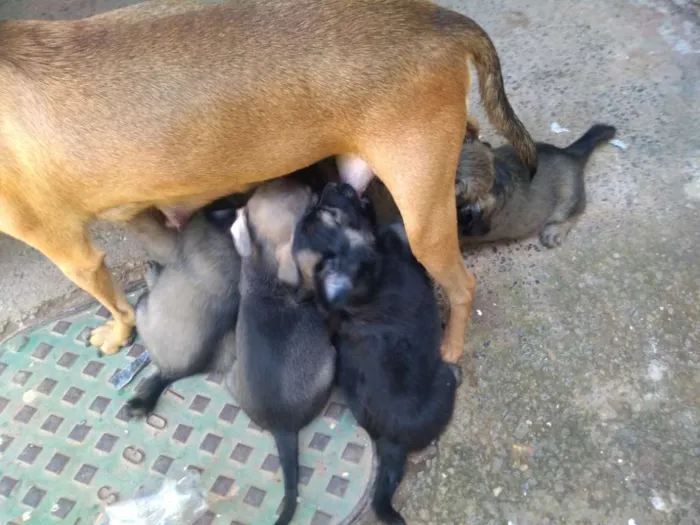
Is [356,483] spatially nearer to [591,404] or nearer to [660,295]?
[591,404]

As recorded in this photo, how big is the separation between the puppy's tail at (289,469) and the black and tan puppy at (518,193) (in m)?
1.14

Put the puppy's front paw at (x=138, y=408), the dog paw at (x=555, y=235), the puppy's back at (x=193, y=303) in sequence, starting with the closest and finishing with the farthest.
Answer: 1. the puppy's back at (x=193, y=303)
2. the puppy's front paw at (x=138, y=408)
3. the dog paw at (x=555, y=235)

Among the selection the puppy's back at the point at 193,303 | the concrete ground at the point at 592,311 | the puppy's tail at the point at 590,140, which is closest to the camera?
the concrete ground at the point at 592,311

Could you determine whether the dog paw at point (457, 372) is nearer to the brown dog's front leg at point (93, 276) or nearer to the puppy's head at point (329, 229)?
the puppy's head at point (329, 229)

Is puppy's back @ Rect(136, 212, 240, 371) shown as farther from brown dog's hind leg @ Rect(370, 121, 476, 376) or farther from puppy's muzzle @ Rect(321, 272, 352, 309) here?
brown dog's hind leg @ Rect(370, 121, 476, 376)

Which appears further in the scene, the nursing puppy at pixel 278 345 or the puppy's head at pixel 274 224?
the puppy's head at pixel 274 224

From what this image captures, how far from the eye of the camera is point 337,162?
102 inches

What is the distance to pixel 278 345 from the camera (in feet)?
7.74

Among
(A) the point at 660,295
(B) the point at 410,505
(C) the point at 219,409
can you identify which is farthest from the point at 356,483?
(A) the point at 660,295

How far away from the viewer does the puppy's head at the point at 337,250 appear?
245 centimetres

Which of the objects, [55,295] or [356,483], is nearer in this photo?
[356,483]

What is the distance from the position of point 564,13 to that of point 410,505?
2965 millimetres

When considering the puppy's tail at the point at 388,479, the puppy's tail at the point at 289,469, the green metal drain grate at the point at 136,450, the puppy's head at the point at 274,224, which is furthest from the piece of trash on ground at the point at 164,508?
the puppy's head at the point at 274,224

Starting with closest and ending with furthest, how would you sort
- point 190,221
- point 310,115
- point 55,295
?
1. point 310,115
2. point 190,221
3. point 55,295
